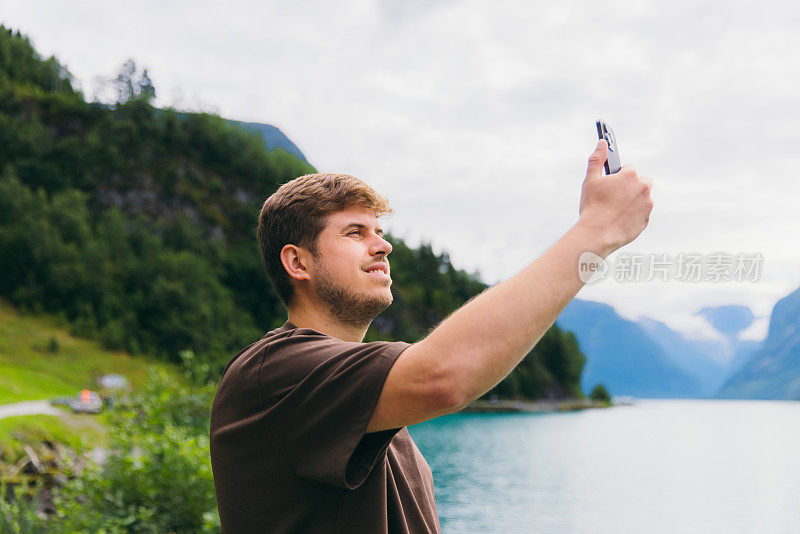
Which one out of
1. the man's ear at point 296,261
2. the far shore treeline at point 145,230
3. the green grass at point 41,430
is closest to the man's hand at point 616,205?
the man's ear at point 296,261

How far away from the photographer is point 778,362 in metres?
180

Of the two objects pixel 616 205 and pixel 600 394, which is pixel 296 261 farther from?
pixel 600 394

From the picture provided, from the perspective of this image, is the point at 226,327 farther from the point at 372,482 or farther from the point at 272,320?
the point at 372,482

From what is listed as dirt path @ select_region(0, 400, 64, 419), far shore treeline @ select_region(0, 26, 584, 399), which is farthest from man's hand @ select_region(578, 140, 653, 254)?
far shore treeline @ select_region(0, 26, 584, 399)

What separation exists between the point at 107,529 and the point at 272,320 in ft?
231

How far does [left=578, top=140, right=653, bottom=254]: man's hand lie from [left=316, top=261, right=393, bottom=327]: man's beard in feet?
1.81

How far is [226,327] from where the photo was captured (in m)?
67.7

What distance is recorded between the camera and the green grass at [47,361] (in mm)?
37906

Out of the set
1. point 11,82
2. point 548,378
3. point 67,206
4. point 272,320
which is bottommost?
point 548,378

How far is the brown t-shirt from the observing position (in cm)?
123

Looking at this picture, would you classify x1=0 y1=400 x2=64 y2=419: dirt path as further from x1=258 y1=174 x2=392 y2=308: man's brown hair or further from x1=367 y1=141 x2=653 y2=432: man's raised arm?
x1=367 y1=141 x2=653 y2=432: man's raised arm

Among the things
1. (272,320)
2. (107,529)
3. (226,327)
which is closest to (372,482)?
(107,529)

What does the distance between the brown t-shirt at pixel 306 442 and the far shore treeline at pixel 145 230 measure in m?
48.1

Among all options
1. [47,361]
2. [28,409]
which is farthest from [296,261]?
[47,361]
